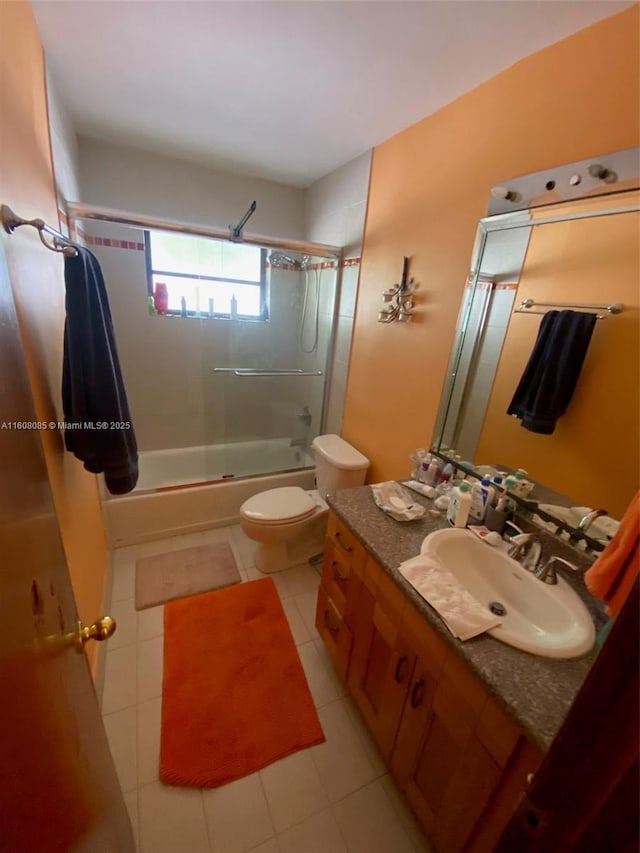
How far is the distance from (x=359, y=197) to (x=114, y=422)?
6.01 feet

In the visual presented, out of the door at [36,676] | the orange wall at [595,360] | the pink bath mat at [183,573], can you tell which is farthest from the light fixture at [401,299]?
the pink bath mat at [183,573]

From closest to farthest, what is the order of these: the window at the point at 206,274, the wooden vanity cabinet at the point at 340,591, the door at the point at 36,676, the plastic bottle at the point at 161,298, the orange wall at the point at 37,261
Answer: the door at the point at 36,676, the orange wall at the point at 37,261, the wooden vanity cabinet at the point at 340,591, the window at the point at 206,274, the plastic bottle at the point at 161,298

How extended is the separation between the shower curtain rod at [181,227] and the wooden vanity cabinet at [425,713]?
174 centimetres

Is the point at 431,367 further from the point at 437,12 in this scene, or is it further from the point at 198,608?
the point at 198,608

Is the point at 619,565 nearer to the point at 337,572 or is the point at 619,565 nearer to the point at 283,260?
the point at 337,572

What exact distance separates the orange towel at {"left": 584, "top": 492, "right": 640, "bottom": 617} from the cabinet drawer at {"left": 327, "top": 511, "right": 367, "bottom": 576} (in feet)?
2.13

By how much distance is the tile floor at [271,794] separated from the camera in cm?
104

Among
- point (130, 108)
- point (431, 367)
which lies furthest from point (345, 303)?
point (130, 108)

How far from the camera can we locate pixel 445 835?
0.90 m

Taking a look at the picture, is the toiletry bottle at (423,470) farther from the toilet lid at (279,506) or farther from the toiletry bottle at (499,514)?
the toilet lid at (279,506)

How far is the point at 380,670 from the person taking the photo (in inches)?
45.8

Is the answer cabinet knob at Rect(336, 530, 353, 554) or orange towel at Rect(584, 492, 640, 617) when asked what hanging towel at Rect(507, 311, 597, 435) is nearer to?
orange towel at Rect(584, 492, 640, 617)

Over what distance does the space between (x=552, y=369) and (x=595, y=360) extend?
0.12 metres

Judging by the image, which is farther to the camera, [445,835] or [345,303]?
[345,303]
